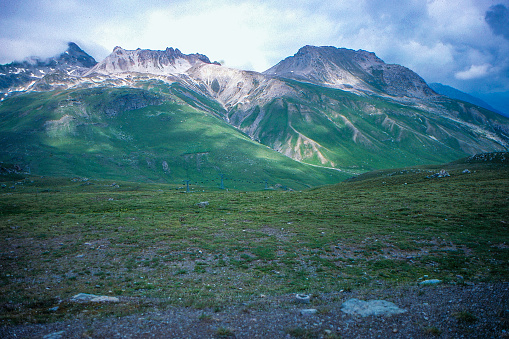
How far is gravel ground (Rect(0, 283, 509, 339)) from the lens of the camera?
1122cm

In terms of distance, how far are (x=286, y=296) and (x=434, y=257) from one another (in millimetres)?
15511

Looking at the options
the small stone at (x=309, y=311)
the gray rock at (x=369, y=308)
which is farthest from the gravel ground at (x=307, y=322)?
the gray rock at (x=369, y=308)

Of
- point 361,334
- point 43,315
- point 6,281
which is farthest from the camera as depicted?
point 6,281

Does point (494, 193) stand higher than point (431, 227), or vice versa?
point (494, 193)

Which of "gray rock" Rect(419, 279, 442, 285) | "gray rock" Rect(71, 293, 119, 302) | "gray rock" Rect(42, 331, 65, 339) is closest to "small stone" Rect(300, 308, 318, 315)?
"gray rock" Rect(419, 279, 442, 285)

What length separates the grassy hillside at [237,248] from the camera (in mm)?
17047

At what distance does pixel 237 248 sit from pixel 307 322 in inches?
594

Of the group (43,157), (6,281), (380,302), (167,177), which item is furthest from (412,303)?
(43,157)

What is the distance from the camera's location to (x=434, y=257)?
23062 mm

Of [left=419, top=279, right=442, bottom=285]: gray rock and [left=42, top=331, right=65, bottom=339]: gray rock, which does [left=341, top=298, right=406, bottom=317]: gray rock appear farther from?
[left=42, top=331, right=65, bottom=339]: gray rock

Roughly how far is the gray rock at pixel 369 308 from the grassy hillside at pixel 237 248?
268cm

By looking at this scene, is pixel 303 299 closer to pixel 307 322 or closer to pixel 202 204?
pixel 307 322

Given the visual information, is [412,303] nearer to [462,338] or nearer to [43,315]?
[462,338]

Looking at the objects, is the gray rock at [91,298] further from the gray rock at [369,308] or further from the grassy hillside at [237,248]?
the gray rock at [369,308]
